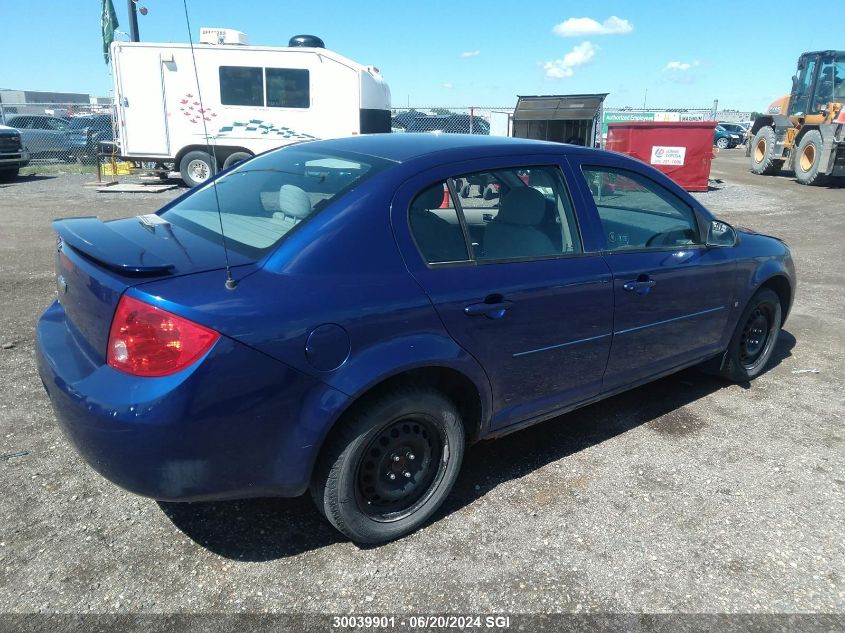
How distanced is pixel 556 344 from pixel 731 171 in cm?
2250

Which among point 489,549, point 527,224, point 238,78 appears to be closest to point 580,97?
point 238,78

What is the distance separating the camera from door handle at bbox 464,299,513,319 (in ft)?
8.61

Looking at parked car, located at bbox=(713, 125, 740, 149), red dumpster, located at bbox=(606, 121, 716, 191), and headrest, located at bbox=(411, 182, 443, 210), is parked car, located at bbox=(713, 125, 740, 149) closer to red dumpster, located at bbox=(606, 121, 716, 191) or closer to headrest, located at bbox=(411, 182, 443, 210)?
red dumpster, located at bbox=(606, 121, 716, 191)

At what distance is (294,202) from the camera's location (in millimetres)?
2674

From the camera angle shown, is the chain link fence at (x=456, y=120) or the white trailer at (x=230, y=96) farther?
the chain link fence at (x=456, y=120)

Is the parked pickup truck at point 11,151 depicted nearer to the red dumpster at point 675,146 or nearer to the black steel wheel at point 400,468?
the red dumpster at point 675,146

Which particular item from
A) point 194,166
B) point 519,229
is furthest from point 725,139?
point 519,229

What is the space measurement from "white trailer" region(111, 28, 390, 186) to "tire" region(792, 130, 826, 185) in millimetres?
12655

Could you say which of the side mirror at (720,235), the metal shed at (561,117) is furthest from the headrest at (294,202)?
the metal shed at (561,117)

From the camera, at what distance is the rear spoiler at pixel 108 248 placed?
219 cm

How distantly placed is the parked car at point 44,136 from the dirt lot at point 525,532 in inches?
704

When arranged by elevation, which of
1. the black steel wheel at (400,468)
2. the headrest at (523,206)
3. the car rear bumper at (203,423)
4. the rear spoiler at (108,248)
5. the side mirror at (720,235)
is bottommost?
the black steel wheel at (400,468)

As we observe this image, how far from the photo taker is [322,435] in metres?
2.29

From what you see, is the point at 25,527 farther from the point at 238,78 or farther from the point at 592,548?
the point at 238,78
